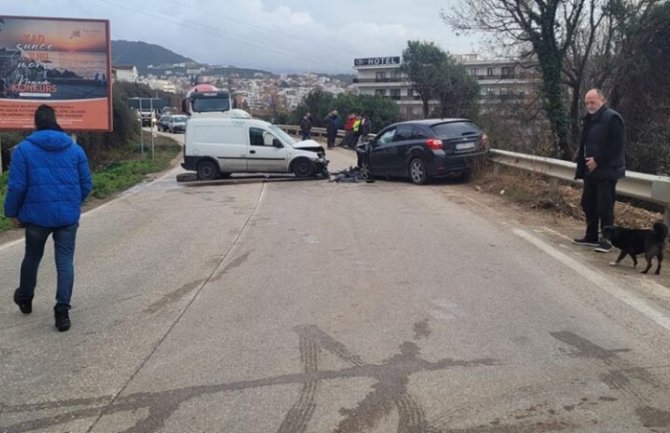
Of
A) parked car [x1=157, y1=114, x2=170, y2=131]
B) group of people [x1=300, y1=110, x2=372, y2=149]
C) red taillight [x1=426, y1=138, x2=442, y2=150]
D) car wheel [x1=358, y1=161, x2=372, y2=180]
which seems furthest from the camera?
parked car [x1=157, y1=114, x2=170, y2=131]

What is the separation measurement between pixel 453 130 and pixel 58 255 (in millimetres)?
11983

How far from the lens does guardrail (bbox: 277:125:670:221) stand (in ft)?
28.0

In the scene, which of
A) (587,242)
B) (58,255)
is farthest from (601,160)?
(58,255)

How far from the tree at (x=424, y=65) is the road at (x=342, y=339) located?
5415cm

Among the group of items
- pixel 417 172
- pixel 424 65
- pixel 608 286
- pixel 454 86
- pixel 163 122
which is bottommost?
pixel 163 122

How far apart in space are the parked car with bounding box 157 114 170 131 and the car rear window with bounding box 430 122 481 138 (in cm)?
5436

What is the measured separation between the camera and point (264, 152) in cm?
1945

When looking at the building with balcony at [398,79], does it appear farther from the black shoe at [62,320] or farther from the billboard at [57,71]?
the black shoe at [62,320]

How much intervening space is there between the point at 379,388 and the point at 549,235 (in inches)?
232

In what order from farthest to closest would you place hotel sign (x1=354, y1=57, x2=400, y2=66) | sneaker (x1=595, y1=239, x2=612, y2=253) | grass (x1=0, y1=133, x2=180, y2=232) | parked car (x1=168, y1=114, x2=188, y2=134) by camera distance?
hotel sign (x1=354, y1=57, x2=400, y2=66)
parked car (x1=168, y1=114, x2=188, y2=134)
grass (x1=0, y1=133, x2=180, y2=232)
sneaker (x1=595, y1=239, x2=612, y2=253)

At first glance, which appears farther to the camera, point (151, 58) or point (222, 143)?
point (151, 58)

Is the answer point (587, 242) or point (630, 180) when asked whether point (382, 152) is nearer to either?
point (630, 180)

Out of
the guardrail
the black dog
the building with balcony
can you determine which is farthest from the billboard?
the building with balcony

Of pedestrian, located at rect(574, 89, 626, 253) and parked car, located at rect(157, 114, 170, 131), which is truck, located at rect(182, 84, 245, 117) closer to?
pedestrian, located at rect(574, 89, 626, 253)
